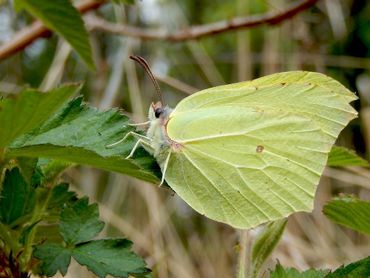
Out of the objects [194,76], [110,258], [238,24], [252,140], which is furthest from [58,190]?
[194,76]

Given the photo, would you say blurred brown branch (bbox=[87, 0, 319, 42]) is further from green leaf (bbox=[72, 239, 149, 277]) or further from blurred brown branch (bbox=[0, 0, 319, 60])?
green leaf (bbox=[72, 239, 149, 277])

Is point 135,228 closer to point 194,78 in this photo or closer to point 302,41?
point 194,78

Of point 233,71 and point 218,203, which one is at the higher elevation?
point 218,203

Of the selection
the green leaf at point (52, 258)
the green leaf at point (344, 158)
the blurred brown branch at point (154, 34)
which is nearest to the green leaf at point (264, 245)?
the green leaf at point (344, 158)

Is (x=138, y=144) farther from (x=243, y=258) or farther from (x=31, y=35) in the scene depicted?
(x=31, y=35)

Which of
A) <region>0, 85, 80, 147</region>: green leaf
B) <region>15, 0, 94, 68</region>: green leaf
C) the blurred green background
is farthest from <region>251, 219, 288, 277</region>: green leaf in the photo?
the blurred green background

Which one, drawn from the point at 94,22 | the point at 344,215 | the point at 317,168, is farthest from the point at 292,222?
the point at 344,215
